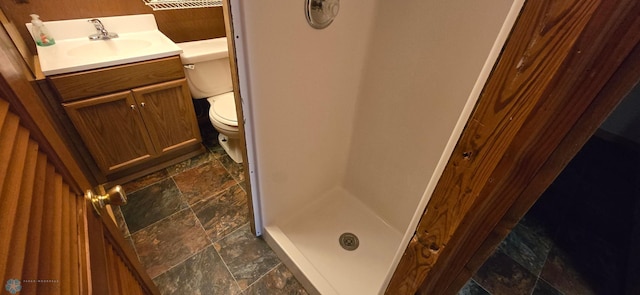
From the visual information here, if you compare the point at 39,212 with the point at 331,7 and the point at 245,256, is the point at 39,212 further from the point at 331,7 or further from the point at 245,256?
the point at 245,256

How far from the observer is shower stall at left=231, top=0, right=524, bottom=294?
2.82 feet

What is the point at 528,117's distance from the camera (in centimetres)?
34

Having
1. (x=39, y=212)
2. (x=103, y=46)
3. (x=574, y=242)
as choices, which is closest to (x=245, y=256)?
(x=39, y=212)

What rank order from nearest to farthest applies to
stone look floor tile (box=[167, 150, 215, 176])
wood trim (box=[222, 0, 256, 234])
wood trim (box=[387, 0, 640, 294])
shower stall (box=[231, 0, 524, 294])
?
wood trim (box=[387, 0, 640, 294]) → wood trim (box=[222, 0, 256, 234]) → shower stall (box=[231, 0, 524, 294]) → stone look floor tile (box=[167, 150, 215, 176])

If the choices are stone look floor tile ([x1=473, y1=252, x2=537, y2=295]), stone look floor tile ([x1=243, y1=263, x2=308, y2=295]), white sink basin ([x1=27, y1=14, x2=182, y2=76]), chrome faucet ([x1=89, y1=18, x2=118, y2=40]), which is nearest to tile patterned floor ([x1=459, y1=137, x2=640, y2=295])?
stone look floor tile ([x1=473, y1=252, x2=537, y2=295])

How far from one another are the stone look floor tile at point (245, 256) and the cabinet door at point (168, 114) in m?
0.77

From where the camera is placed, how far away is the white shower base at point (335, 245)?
122 cm

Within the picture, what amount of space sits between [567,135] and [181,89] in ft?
5.69

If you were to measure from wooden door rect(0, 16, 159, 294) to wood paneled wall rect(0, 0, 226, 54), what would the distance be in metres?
1.51

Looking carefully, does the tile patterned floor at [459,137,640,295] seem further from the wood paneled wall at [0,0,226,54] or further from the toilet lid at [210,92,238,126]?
the wood paneled wall at [0,0,226,54]

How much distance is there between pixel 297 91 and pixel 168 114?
1.03 m

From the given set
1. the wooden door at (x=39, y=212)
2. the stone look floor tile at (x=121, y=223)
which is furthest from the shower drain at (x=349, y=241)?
the stone look floor tile at (x=121, y=223)

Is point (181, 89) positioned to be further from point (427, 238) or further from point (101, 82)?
point (427, 238)

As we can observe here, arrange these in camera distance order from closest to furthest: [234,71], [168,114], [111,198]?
[111,198], [234,71], [168,114]
